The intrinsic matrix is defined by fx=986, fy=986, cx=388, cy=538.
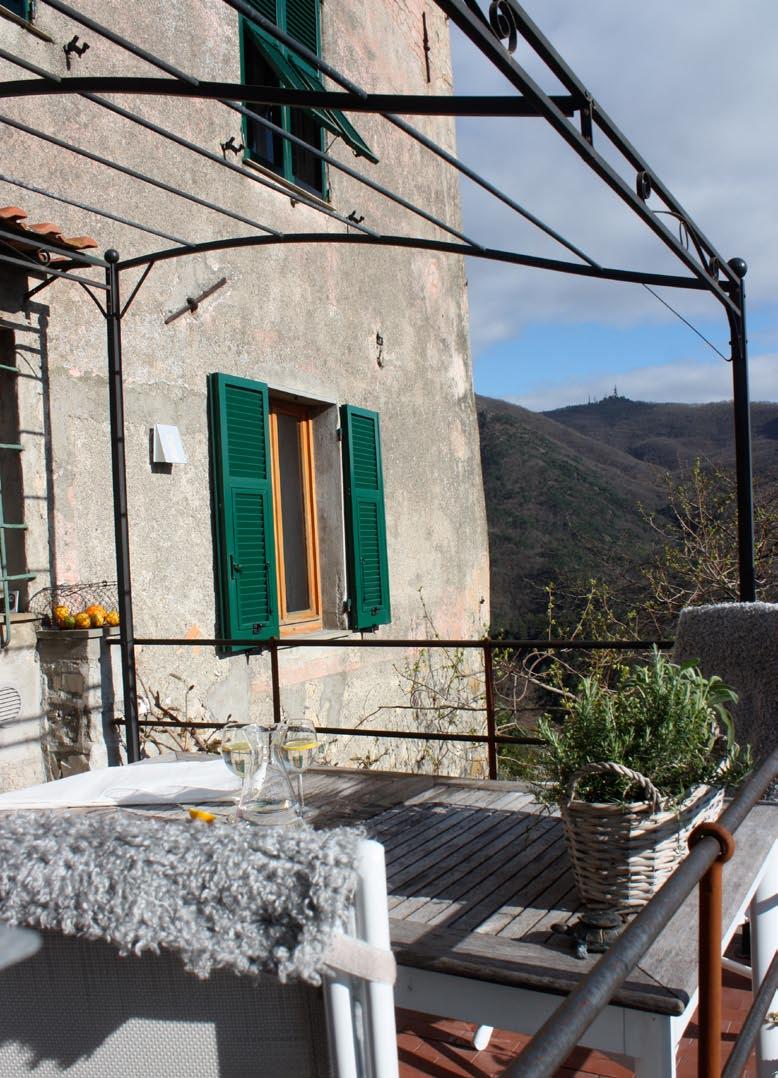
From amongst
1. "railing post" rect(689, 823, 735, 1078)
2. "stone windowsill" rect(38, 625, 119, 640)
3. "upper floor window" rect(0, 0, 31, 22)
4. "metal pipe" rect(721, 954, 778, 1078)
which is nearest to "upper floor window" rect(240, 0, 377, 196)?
"upper floor window" rect(0, 0, 31, 22)

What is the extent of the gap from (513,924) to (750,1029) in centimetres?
50

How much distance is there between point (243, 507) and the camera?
5961 mm

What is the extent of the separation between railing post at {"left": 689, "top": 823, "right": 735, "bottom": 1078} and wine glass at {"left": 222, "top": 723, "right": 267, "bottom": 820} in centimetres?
99

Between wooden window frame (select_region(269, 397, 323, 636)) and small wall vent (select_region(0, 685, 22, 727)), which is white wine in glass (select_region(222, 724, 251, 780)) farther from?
wooden window frame (select_region(269, 397, 323, 636))

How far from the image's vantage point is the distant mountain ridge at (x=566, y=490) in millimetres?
15477

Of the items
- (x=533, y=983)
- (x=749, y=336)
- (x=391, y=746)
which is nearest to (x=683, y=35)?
(x=749, y=336)

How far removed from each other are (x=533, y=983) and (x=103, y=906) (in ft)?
3.19

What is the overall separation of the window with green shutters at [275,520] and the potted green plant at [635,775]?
4.03m

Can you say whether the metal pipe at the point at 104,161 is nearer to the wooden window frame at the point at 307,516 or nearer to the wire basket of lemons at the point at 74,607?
the wire basket of lemons at the point at 74,607

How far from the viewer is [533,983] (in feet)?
5.09

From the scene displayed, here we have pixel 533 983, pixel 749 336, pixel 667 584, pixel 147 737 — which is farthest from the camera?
pixel 667 584

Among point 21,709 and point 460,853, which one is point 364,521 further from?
point 460,853

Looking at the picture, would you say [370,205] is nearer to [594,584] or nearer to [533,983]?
[594,584]

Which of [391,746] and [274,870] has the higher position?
[274,870]
